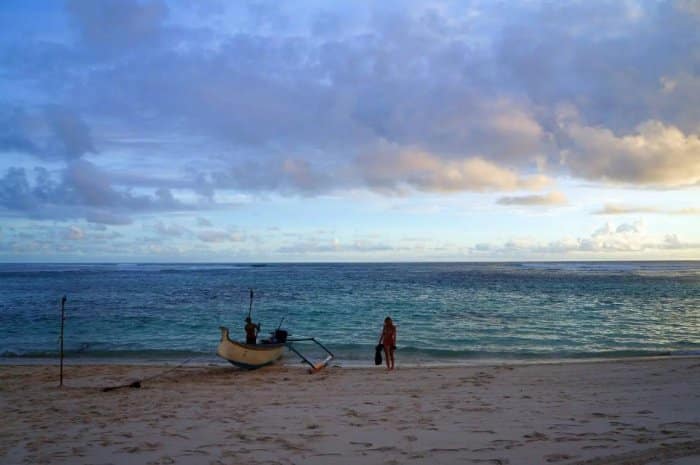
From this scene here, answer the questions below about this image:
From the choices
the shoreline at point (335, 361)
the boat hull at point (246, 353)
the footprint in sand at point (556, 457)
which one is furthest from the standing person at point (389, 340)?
the footprint in sand at point (556, 457)

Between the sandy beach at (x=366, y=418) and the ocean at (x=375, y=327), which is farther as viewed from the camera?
the ocean at (x=375, y=327)

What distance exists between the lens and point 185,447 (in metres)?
7.36

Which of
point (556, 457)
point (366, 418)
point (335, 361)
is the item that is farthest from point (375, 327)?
point (556, 457)

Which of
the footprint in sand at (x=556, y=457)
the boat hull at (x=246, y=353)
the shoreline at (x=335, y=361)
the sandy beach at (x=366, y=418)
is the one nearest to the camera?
the footprint in sand at (x=556, y=457)

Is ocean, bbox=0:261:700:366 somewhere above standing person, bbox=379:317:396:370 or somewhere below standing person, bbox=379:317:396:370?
below

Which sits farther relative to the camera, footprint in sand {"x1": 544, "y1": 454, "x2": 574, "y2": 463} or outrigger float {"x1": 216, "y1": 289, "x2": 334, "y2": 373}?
outrigger float {"x1": 216, "y1": 289, "x2": 334, "y2": 373}

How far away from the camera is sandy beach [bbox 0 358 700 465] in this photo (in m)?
6.93

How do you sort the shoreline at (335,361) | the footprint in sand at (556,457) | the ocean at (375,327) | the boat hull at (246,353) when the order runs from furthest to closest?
the ocean at (375,327), the shoreline at (335,361), the boat hull at (246,353), the footprint in sand at (556,457)

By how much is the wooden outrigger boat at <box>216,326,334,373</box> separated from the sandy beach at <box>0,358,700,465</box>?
2.84ft

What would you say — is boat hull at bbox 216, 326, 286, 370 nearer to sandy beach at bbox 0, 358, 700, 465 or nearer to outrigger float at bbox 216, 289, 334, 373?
outrigger float at bbox 216, 289, 334, 373

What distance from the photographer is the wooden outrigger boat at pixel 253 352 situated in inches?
592

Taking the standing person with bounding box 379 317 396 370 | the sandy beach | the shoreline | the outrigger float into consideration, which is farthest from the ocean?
the sandy beach

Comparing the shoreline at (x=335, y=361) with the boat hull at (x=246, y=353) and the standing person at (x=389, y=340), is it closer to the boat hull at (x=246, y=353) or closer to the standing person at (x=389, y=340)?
the boat hull at (x=246, y=353)

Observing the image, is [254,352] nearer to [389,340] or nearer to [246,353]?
[246,353]
